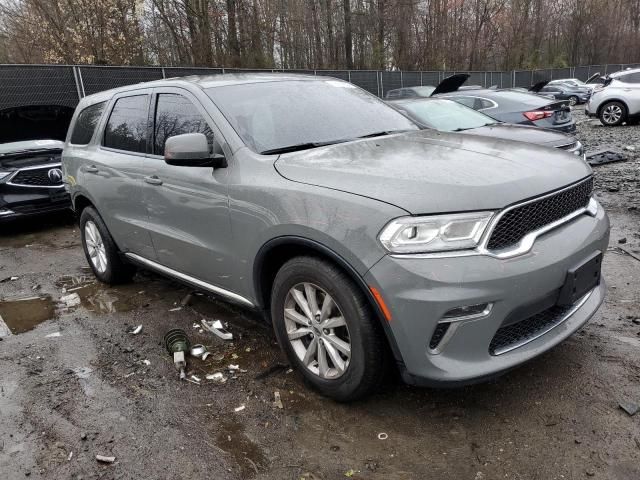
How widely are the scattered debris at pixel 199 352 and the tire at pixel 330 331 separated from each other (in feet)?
2.55

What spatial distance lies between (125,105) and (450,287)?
3.35 meters

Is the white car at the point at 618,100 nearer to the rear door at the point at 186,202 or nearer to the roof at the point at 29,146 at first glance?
the roof at the point at 29,146

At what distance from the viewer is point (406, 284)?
7.46ft

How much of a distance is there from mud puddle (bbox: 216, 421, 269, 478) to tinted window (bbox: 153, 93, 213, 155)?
173cm

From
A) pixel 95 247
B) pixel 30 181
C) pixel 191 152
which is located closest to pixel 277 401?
pixel 191 152

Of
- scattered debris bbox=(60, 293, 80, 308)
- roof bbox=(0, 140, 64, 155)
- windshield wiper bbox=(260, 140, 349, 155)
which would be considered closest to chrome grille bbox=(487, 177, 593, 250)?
windshield wiper bbox=(260, 140, 349, 155)

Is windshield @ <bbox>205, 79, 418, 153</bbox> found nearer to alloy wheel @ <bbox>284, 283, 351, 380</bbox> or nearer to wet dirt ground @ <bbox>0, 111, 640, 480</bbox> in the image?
alloy wheel @ <bbox>284, 283, 351, 380</bbox>

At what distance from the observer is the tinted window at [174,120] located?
3453mm

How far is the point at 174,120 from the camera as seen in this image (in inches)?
146

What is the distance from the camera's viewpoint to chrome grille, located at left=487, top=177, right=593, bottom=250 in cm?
235

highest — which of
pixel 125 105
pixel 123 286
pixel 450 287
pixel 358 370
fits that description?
pixel 125 105

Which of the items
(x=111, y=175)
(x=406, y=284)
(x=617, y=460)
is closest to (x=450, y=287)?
(x=406, y=284)

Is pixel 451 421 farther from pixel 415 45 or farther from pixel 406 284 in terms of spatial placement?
pixel 415 45

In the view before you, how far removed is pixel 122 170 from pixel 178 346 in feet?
5.13
